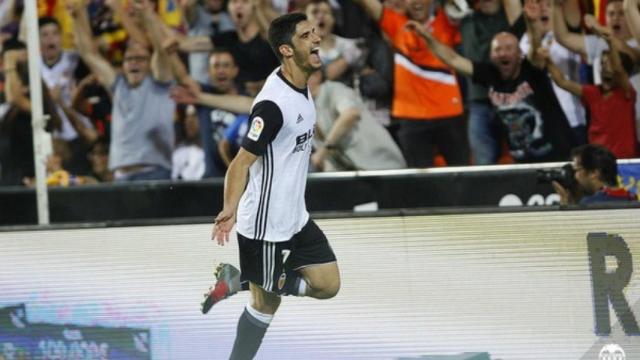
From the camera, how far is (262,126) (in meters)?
6.30

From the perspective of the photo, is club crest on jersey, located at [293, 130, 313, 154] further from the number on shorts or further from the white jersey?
the number on shorts

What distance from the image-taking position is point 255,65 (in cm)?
1016

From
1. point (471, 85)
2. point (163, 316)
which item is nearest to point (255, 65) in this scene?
point (471, 85)

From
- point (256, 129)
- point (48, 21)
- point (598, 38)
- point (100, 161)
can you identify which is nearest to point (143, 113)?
point (100, 161)

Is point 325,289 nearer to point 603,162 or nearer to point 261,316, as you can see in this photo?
point 261,316

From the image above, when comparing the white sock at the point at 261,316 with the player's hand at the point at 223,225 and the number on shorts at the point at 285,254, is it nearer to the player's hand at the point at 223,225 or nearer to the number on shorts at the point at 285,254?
the number on shorts at the point at 285,254

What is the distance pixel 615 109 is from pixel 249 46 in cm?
290

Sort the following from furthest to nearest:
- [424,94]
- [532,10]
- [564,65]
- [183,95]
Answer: [183,95], [424,94], [564,65], [532,10]

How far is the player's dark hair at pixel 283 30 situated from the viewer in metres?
6.55

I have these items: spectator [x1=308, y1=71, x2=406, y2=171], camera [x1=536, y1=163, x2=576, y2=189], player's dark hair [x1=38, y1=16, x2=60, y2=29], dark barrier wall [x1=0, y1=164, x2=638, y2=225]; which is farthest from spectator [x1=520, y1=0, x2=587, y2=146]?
player's dark hair [x1=38, y1=16, x2=60, y2=29]

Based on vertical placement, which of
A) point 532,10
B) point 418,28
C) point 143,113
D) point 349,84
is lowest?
point 143,113

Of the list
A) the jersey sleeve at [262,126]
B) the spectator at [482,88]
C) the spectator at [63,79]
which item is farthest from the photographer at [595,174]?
the spectator at [63,79]

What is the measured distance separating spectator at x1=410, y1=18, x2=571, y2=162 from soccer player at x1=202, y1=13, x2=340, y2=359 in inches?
127

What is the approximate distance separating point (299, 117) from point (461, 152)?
3486 mm
